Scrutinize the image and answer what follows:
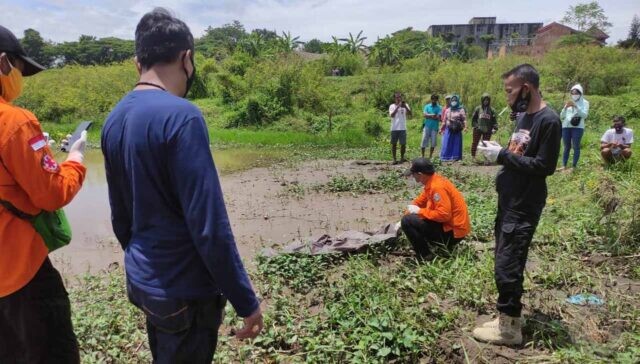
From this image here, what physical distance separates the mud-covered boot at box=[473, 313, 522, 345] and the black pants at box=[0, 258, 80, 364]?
9.00 feet

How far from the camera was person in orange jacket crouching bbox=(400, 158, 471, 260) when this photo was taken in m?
4.87

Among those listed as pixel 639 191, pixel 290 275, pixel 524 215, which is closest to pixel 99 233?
pixel 290 275

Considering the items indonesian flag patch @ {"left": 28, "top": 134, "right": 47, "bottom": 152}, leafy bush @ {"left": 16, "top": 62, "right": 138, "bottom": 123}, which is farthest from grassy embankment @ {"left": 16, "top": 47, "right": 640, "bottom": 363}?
leafy bush @ {"left": 16, "top": 62, "right": 138, "bottom": 123}

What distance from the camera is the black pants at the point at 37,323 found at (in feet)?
7.73

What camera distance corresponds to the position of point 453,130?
11.3m

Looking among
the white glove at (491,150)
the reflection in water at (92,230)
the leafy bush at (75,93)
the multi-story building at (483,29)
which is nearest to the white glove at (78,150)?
the white glove at (491,150)

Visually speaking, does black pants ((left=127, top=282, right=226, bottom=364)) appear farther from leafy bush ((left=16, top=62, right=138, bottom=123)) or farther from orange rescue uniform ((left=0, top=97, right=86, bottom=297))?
leafy bush ((left=16, top=62, right=138, bottom=123))

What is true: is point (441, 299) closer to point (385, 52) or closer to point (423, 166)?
point (423, 166)

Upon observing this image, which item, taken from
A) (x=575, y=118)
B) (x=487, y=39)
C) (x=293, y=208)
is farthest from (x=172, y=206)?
(x=487, y=39)

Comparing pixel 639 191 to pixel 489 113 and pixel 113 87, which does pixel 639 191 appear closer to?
pixel 489 113

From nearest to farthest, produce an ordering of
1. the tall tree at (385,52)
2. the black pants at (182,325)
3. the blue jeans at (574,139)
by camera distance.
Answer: the black pants at (182,325) < the blue jeans at (574,139) < the tall tree at (385,52)

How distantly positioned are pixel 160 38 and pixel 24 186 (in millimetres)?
1020

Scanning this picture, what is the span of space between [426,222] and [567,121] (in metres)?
5.75

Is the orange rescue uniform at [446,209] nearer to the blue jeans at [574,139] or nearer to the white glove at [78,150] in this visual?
the white glove at [78,150]
